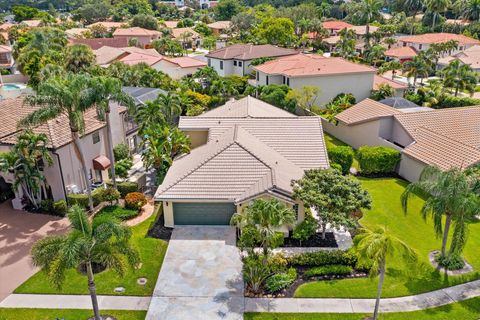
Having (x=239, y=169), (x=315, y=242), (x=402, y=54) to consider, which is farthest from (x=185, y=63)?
(x=315, y=242)

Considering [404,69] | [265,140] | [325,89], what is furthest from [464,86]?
[265,140]

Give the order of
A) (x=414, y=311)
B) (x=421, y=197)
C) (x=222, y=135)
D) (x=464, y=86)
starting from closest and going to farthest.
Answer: (x=414, y=311) < (x=421, y=197) < (x=222, y=135) < (x=464, y=86)

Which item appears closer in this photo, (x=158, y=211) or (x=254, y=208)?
(x=254, y=208)

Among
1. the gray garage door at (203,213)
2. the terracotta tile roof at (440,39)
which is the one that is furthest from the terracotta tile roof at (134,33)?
the gray garage door at (203,213)

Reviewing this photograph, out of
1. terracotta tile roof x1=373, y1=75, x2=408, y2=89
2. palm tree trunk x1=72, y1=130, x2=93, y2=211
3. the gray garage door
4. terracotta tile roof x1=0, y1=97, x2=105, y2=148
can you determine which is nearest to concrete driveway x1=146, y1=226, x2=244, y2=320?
the gray garage door

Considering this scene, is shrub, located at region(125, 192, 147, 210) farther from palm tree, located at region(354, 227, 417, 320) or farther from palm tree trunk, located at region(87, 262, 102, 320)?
palm tree, located at region(354, 227, 417, 320)

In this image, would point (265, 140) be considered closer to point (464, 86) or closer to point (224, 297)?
point (224, 297)
